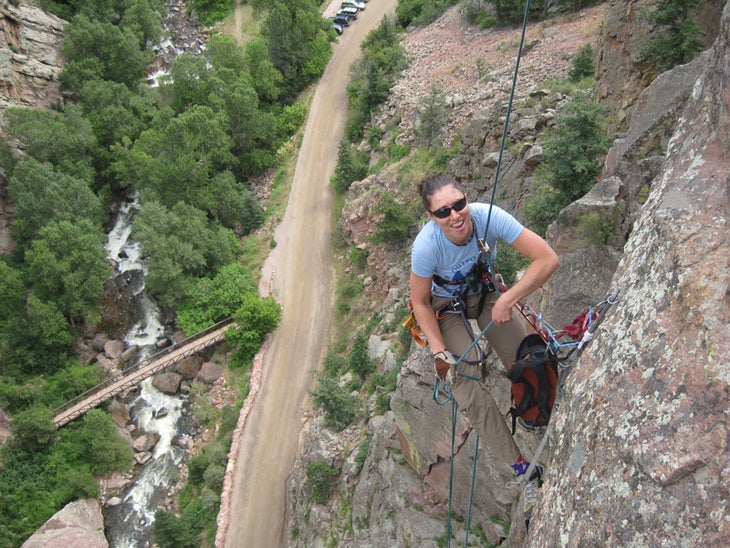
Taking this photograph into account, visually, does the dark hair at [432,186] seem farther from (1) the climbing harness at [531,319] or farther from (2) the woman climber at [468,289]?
(1) the climbing harness at [531,319]

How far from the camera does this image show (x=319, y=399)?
20.0 meters

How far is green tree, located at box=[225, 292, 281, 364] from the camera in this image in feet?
88.0

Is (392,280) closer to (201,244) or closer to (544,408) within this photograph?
(201,244)

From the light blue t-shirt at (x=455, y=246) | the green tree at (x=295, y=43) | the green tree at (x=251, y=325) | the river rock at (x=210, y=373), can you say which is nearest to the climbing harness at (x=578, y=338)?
the light blue t-shirt at (x=455, y=246)

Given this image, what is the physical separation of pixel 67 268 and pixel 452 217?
27296mm

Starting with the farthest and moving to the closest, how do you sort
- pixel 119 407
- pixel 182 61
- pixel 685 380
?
pixel 182 61, pixel 119 407, pixel 685 380

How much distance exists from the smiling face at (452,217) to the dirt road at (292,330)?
18144 mm

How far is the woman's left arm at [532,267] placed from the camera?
607cm

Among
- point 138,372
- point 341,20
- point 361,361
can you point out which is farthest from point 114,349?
point 341,20

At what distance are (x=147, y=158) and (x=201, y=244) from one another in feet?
24.9

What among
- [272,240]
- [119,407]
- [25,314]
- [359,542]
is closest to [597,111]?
[359,542]

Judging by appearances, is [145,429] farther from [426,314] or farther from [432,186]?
[432,186]

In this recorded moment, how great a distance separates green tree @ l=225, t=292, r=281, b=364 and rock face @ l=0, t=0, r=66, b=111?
22.5m

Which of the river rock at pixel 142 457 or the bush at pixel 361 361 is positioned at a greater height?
the bush at pixel 361 361
